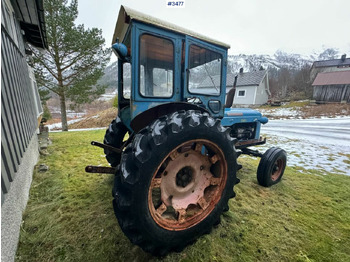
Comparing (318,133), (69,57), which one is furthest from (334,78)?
(69,57)

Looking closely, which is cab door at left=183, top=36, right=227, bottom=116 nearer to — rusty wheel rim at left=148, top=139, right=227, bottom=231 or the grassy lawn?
rusty wheel rim at left=148, top=139, right=227, bottom=231

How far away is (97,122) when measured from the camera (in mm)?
14148

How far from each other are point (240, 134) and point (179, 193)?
84.6 inches

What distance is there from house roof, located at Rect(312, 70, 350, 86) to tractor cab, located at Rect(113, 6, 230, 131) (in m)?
27.6

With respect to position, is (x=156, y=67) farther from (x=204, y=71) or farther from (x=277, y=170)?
(x=277, y=170)

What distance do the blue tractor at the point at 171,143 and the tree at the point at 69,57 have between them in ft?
28.7

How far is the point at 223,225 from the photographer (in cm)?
192

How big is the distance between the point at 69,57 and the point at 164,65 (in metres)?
9.90

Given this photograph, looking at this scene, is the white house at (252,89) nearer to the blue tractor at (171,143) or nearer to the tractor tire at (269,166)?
the tractor tire at (269,166)

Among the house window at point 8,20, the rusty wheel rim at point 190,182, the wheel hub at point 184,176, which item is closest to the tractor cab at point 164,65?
the rusty wheel rim at point 190,182

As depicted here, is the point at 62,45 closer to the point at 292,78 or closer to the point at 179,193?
the point at 179,193

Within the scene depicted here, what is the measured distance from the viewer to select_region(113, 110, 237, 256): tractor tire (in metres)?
1.33

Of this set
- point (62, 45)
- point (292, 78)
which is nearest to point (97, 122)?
point (62, 45)

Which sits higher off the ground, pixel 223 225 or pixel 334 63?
pixel 334 63
